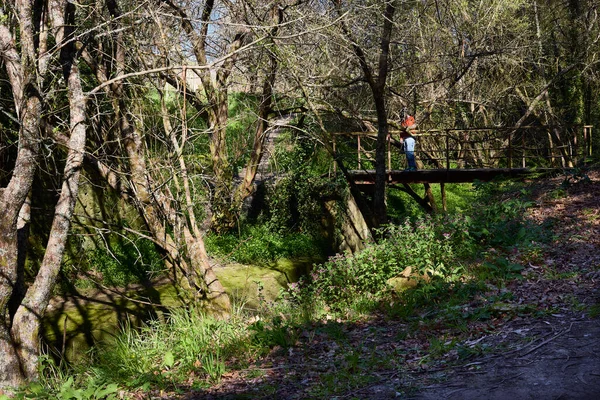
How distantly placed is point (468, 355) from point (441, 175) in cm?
1035

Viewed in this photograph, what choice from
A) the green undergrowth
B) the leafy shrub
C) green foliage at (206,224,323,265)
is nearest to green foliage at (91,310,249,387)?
the green undergrowth

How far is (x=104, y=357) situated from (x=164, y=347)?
720 millimetres

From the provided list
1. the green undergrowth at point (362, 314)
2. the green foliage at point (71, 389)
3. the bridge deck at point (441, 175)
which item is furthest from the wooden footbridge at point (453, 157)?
the green foliage at point (71, 389)

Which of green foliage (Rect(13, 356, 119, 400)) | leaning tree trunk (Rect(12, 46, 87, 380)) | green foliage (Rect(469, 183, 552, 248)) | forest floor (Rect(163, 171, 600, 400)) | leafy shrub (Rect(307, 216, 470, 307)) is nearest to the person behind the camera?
forest floor (Rect(163, 171, 600, 400))

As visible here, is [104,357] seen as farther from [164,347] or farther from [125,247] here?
[125,247]

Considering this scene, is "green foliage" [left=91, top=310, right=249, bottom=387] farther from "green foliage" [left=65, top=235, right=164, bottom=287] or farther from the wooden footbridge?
the wooden footbridge

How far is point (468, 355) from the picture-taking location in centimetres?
516

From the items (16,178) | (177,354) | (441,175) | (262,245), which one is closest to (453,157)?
(441,175)

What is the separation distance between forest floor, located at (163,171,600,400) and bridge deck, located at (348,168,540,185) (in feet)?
23.5

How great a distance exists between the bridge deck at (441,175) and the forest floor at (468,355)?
23.5 ft

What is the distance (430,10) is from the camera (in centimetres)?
1828

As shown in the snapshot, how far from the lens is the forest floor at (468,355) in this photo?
4.55m

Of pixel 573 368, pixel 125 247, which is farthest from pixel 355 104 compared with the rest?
pixel 573 368

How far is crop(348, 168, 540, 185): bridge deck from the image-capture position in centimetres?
1431
